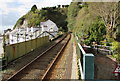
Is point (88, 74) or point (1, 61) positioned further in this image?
point (1, 61)

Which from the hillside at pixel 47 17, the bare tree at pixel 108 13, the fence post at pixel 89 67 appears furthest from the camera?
the hillside at pixel 47 17

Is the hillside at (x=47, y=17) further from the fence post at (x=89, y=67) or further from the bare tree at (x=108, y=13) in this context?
the fence post at (x=89, y=67)

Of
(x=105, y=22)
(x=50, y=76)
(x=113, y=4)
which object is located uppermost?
(x=113, y=4)

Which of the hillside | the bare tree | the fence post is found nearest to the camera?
the fence post

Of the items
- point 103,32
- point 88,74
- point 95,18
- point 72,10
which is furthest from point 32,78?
point 72,10

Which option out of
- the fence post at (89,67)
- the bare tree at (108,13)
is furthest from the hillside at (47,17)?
the fence post at (89,67)

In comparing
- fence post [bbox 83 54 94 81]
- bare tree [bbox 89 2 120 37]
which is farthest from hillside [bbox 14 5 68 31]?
fence post [bbox 83 54 94 81]

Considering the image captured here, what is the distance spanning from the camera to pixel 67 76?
25.5ft

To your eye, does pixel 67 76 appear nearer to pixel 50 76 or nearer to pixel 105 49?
pixel 50 76

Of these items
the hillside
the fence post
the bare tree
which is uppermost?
the hillside

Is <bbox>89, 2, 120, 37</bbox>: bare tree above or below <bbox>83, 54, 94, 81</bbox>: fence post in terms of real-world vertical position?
above

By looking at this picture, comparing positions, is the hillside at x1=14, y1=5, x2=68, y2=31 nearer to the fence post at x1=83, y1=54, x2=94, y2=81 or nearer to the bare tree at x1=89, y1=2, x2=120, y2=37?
the bare tree at x1=89, y1=2, x2=120, y2=37

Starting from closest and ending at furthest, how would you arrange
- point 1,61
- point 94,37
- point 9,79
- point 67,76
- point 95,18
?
point 9,79
point 67,76
point 1,61
point 94,37
point 95,18

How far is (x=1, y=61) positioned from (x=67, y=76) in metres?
4.55
